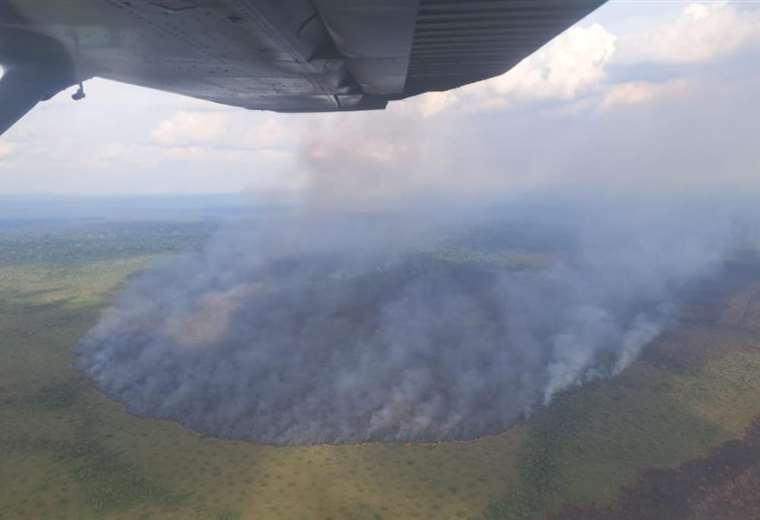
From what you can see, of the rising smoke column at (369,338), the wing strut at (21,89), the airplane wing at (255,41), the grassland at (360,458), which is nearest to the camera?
the airplane wing at (255,41)

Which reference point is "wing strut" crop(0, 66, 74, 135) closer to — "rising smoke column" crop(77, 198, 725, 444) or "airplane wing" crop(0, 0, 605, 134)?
"airplane wing" crop(0, 0, 605, 134)

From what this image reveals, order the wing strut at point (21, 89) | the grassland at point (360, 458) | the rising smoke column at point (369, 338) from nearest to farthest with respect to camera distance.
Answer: the wing strut at point (21, 89) → the grassland at point (360, 458) → the rising smoke column at point (369, 338)

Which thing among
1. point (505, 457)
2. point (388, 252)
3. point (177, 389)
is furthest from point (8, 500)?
point (388, 252)

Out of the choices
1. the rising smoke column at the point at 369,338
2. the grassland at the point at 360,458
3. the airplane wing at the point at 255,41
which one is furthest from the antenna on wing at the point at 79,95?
the rising smoke column at the point at 369,338

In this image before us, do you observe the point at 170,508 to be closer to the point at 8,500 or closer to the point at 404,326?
the point at 8,500

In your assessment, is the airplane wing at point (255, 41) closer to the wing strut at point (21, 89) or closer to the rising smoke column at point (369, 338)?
the wing strut at point (21, 89)

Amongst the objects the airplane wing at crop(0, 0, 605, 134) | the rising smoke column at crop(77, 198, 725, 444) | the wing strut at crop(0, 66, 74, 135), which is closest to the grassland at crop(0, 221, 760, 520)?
the rising smoke column at crop(77, 198, 725, 444)

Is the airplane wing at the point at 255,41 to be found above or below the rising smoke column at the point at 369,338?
above
